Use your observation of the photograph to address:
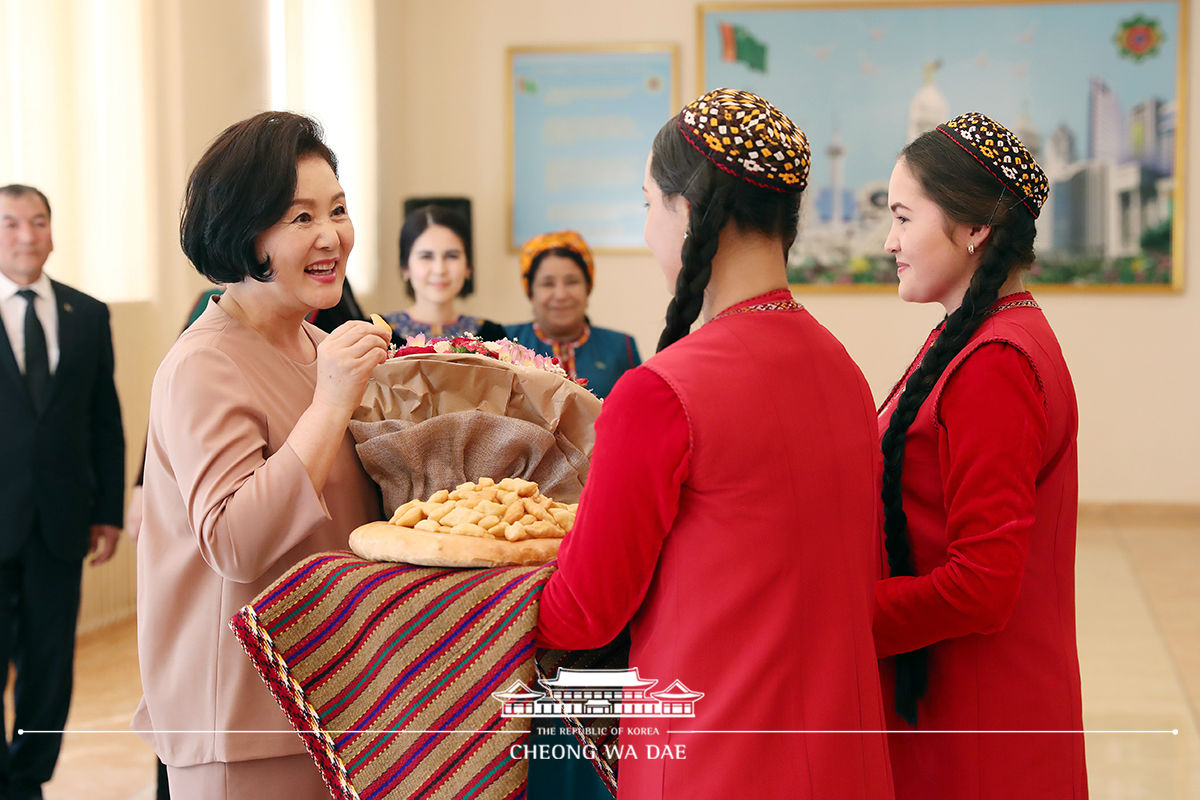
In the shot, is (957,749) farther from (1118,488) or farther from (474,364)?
(1118,488)

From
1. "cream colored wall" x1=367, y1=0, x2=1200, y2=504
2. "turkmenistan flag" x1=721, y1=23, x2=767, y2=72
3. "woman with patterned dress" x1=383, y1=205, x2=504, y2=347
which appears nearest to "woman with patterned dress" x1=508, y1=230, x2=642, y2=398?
"woman with patterned dress" x1=383, y1=205, x2=504, y2=347

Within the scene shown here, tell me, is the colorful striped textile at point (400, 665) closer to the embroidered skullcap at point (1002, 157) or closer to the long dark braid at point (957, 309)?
the long dark braid at point (957, 309)

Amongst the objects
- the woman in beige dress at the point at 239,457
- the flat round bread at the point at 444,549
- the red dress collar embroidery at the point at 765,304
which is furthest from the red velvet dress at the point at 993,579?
the woman in beige dress at the point at 239,457

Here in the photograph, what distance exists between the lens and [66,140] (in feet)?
14.6

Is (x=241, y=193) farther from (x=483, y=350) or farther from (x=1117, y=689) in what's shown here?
(x=1117, y=689)

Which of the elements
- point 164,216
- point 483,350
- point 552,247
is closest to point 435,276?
point 552,247

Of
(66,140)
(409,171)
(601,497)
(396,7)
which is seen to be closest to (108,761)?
(66,140)

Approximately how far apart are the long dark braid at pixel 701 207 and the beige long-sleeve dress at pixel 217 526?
52 centimetres

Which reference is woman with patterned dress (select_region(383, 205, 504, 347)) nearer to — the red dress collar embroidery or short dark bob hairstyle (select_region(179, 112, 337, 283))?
short dark bob hairstyle (select_region(179, 112, 337, 283))

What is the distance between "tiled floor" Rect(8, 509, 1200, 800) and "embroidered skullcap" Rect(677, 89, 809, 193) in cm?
198

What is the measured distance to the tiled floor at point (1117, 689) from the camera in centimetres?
340

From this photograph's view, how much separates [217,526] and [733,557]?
0.62m

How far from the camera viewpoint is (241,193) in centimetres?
142

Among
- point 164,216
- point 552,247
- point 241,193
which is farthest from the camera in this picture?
point 164,216
